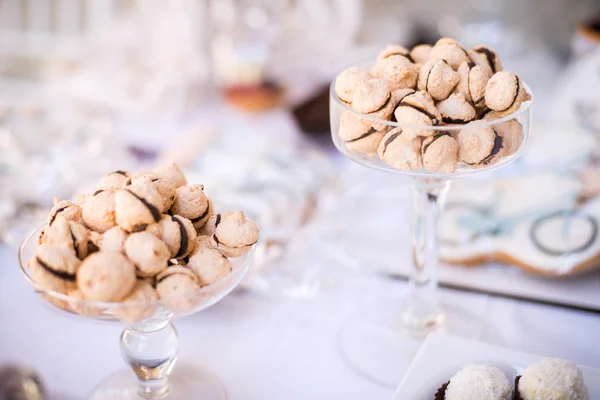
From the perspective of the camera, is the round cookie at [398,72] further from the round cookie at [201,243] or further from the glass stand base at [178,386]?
the glass stand base at [178,386]

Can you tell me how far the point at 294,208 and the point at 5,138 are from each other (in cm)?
51

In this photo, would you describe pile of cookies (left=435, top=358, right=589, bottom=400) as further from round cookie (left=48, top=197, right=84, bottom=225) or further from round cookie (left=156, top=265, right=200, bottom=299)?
round cookie (left=48, top=197, right=84, bottom=225)

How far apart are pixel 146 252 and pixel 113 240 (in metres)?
0.04

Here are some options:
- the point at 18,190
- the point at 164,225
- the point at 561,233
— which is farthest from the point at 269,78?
the point at 164,225

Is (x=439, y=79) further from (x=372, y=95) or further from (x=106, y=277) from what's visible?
(x=106, y=277)

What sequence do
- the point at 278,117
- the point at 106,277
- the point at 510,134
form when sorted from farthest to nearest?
the point at 278,117, the point at 510,134, the point at 106,277

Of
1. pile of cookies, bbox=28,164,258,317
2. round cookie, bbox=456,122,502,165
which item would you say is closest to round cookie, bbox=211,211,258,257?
pile of cookies, bbox=28,164,258,317

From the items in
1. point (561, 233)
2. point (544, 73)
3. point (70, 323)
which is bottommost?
point (70, 323)

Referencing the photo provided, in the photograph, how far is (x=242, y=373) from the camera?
726 mm

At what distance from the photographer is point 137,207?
540 mm

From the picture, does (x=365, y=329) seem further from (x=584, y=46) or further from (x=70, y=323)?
(x=584, y=46)

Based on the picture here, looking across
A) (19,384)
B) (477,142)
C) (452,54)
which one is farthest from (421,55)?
(19,384)

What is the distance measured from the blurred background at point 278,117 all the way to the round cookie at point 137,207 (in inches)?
12.6

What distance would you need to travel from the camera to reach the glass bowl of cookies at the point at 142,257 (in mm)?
517
